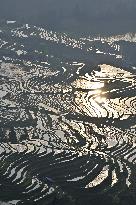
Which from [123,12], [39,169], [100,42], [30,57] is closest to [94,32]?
[100,42]

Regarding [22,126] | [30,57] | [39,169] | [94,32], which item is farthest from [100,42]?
[39,169]

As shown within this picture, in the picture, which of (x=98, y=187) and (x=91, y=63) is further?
(x=91, y=63)

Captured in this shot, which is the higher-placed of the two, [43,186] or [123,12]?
[123,12]

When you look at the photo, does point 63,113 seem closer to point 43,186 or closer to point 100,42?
point 43,186

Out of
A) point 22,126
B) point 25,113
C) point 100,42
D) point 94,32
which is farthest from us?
point 94,32

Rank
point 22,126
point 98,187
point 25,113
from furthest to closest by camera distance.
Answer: point 25,113
point 22,126
point 98,187

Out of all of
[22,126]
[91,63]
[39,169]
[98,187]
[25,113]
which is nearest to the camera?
[98,187]

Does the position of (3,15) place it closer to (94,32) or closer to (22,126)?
(94,32)

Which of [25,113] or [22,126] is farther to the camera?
[25,113]

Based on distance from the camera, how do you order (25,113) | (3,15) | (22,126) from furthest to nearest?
(3,15) → (25,113) → (22,126)
